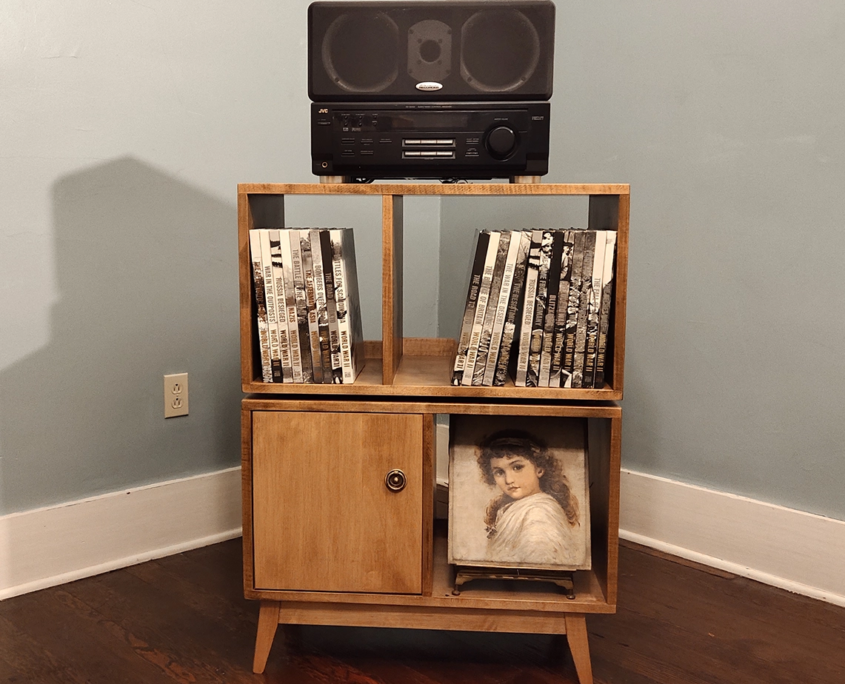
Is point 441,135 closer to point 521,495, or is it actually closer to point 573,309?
point 573,309

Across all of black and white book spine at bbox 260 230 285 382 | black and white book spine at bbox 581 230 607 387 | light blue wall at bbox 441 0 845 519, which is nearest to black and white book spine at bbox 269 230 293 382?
black and white book spine at bbox 260 230 285 382

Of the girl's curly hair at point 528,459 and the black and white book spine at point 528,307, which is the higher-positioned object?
the black and white book spine at point 528,307

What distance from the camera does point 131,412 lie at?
1606mm

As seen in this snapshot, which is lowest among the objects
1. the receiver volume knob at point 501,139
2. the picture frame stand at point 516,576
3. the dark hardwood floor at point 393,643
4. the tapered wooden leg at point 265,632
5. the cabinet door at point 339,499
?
the dark hardwood floor at point 393,643

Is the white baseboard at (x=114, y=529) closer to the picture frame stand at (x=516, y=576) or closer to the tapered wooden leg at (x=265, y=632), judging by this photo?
the tapered wooden leg at (x=265, y=632)

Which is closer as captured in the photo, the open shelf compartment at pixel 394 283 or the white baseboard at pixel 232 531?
the open shelf compartment at pixel 394 283

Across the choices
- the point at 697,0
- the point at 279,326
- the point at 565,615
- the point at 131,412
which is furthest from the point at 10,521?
the point at 697,0

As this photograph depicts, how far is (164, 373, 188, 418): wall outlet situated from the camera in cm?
166

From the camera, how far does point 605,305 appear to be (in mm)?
1154

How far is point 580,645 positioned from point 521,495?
25cm

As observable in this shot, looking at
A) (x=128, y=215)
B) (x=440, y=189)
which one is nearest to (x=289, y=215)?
(x=128, y=215)

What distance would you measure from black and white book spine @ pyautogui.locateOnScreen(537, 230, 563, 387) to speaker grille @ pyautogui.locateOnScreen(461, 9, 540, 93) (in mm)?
264

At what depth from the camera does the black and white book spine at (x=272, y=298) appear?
3.83 feet

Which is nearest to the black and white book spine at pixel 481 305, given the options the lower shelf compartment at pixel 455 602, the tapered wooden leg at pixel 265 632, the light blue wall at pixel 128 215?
the lower shelf compartment at pixel 455 602
